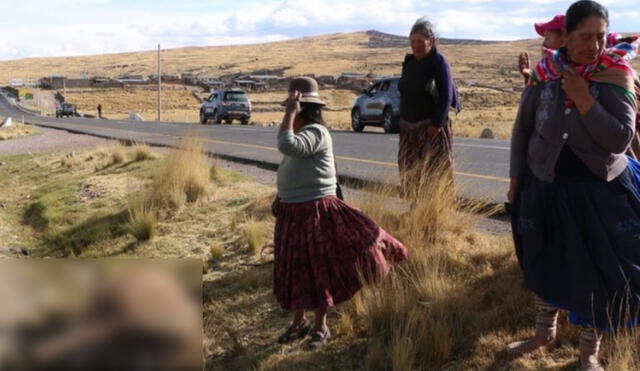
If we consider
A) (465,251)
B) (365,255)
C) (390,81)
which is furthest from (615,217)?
(390,81)

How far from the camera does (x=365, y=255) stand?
4512 mm

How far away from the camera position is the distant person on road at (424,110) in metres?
5.79

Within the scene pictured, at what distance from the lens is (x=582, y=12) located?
10.9 ft

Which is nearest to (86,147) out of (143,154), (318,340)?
(143,154)

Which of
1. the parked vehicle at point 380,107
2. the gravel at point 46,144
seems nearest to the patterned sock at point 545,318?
the gravel at point 46,144

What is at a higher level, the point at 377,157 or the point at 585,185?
the point at 585,185

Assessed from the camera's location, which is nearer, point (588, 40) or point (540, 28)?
point (588, 40)

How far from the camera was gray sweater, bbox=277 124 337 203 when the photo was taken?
4.27m

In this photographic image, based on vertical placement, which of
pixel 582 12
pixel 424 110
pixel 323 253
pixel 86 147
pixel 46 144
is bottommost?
pixel 46 144

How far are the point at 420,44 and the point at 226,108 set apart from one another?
27901 millimetres

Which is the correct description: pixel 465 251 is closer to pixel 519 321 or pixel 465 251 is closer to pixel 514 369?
pixel 519 321

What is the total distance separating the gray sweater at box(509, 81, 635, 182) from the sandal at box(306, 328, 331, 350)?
1.68m

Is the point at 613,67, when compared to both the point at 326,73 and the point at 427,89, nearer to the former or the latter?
the point at 427,89

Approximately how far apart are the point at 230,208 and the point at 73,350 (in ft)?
24.1
